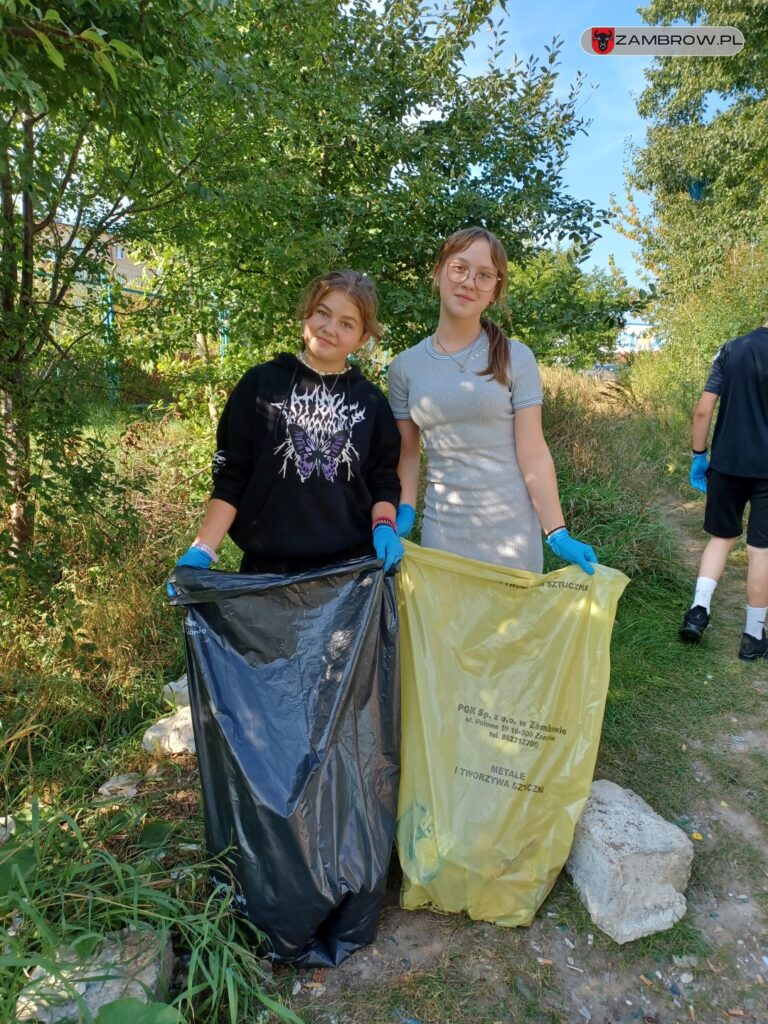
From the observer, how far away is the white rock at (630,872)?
168 centimetres

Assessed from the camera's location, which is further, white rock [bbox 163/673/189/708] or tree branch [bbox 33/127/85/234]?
white rock [bbox 163/673/189/708]

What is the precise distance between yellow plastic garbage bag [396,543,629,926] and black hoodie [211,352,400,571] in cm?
25

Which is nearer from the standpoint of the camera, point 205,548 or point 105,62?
point 105,62

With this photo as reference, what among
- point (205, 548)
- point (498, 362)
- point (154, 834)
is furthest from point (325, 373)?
point (154, 834)

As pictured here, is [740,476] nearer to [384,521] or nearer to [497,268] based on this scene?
[497,268]

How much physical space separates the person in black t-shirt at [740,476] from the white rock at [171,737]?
7.98ft

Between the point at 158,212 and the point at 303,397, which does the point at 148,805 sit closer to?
the point at 303,397

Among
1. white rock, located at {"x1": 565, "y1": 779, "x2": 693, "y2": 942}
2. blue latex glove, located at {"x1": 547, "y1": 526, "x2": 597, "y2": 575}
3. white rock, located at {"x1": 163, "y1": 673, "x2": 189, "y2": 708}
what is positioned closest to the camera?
white rock, located at {"x1": 565, "y1": 779, "x2": 693, "y2": 942}

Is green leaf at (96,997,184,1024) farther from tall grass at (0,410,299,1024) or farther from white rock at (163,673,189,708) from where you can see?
white rock at (163,673,189,708)

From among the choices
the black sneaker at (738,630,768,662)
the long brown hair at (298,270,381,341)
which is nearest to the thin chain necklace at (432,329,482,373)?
the long brown hair at (298,270,381,341)

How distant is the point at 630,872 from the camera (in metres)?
1.68

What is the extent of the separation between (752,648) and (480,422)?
223cm

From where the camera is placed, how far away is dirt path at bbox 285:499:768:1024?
4.95 feet

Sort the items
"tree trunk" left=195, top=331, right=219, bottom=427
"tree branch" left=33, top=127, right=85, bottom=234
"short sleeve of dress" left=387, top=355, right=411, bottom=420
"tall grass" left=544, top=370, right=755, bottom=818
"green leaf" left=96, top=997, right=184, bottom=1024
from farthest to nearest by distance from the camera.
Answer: "tree trunk" left=195, top=331, right=219, bottom=427 < "tall grass" left=544, top=370, right=755, bottom=818 < "tree branch" left=33, top=127, right=85, bottom=234 < "short sleeve of dress" left=387, top=355, right=411, bottom=420 < "green leaf" left=96, top=997, right=184, bottom=1024
